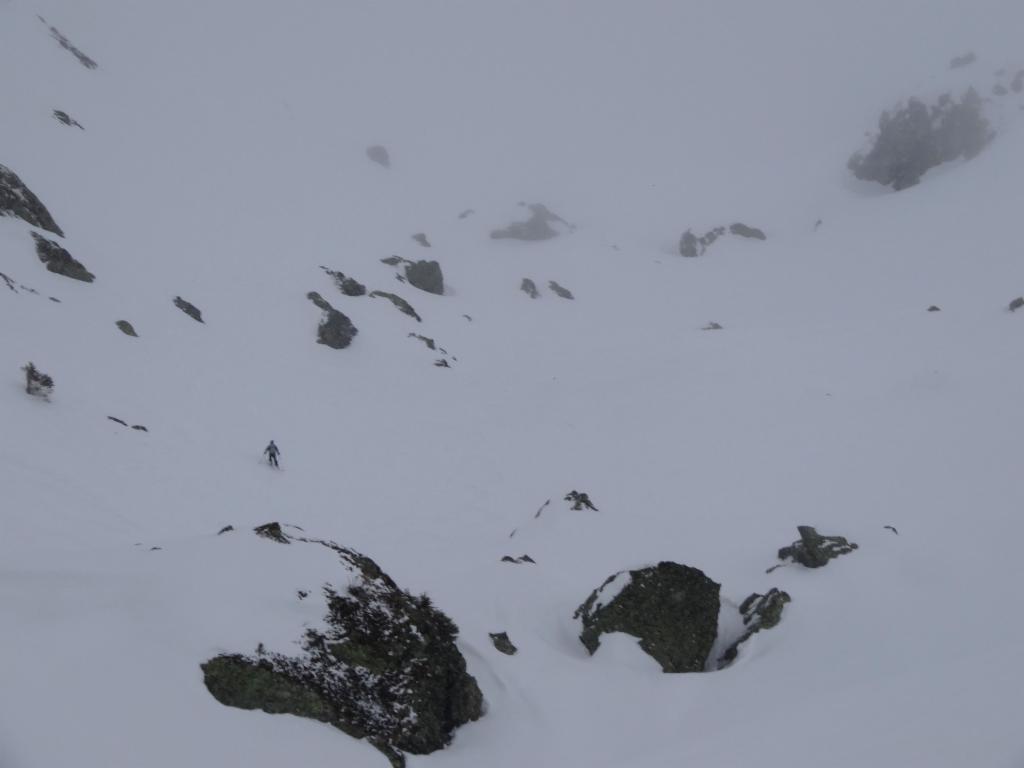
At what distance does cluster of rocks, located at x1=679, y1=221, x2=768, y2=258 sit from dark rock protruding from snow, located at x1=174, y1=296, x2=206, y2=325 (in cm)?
4712

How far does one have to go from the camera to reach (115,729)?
14.2ft

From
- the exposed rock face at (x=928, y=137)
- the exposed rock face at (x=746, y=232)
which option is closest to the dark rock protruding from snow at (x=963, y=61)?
the exposed rock face at (x=928, y=137)

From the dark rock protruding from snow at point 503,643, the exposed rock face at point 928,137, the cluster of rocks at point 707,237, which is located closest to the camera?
the dark rock protruding from snow at point 503,643

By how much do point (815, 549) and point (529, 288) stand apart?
35870 mm

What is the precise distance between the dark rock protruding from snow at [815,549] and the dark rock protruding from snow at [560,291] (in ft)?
115

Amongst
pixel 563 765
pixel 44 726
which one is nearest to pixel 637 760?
pixel 563 765

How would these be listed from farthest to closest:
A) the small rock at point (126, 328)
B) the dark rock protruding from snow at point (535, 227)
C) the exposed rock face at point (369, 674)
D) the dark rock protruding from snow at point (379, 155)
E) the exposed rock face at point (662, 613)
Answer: the dark rock protruding from snow at point (379, 155) → the dark rock protruding from snow at point (535, 227) → the small rock at point (126, 328) → the exposed rock face at point (662, 613) → the exposed rock face at point (369, 674)

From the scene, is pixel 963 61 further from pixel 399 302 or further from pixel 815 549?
pixel 815 549

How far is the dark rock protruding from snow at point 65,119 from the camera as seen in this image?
107 feet

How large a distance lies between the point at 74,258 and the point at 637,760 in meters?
26.0

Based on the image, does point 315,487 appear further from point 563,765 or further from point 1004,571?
point 1004,571

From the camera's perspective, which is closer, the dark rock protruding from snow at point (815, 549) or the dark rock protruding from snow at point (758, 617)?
the dark rock protruding from snow at point (758, 617)

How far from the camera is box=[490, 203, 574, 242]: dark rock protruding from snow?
59500 millimetres

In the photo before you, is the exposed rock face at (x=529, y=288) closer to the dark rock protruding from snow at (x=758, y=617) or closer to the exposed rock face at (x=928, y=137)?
the dark rock protruding from snow at (x=758, y=617)
